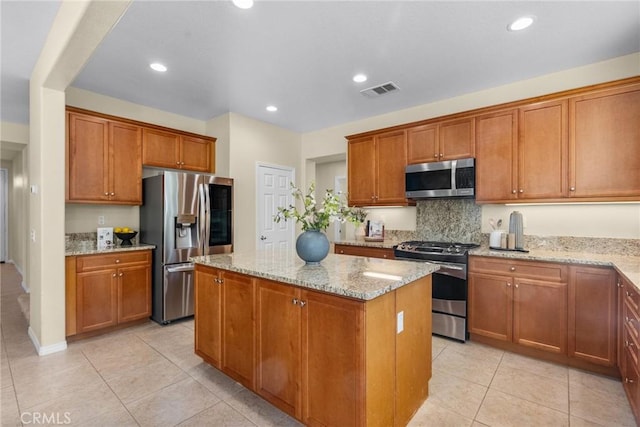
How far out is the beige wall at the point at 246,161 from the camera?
14.3ft

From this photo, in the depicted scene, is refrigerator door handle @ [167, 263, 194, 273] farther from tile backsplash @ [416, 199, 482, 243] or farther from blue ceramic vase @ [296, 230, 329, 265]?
tile backsplash @ [416, 199, 482, 243]

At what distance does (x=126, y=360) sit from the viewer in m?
2.70

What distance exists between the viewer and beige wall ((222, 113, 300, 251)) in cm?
437

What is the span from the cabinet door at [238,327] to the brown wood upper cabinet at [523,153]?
2667 mm

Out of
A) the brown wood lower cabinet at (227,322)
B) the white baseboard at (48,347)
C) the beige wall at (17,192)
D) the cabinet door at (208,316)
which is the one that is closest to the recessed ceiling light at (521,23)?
the brown wood lower cabinet at (227,322)

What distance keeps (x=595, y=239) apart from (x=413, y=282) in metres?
2.26

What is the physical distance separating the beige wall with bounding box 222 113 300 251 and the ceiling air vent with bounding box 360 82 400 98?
1844 millimetres

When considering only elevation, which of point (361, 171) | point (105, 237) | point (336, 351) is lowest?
point (336, 351)

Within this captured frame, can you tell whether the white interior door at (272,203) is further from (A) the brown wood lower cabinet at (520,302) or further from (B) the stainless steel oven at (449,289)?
(A) the brown wood lower cabinet at (520,302)

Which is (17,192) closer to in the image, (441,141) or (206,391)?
(206,391)

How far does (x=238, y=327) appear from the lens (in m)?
2.14

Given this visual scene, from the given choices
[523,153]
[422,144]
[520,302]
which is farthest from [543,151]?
[520,302]

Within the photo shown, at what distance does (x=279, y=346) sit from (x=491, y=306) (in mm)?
2193

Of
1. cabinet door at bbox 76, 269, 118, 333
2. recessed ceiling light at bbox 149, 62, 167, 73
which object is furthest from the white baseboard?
recessed ceiling light at bbox 149, 62, 167, 73
